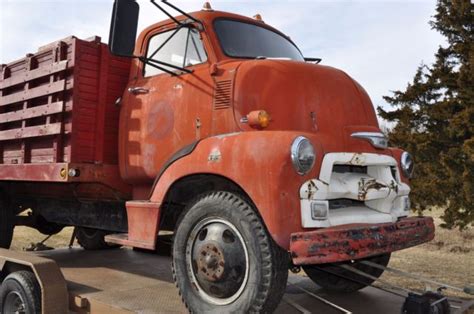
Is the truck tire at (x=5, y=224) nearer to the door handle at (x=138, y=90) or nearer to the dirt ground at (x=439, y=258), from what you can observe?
the door handle at (x=138, y=90)

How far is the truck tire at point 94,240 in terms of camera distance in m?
6.57

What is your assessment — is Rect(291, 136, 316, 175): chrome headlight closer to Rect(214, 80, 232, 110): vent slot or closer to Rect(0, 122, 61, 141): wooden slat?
Rect(214, 80, 232, 110): vent slot

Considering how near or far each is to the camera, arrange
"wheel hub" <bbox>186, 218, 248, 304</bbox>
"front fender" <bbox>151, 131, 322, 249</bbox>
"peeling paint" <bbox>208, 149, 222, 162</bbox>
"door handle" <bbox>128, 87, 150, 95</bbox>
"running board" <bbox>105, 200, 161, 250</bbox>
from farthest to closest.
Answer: "door handle" <bbox>128, 87, 150, 95</bbox>, "running board" <bbox>105, 200, 161, 250</bbox>, "peeling paint" <bbox>208, 149, 222, 162</bbox>, "wheel hub" <bbox>186, 218, 248, 304</bbox>, "front fender" <bbox>151, 131, 322, 249</bbox>

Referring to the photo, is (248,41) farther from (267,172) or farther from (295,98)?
(267,172)

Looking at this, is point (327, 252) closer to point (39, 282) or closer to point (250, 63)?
point (250, 63)

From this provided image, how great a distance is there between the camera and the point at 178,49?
14.3ft

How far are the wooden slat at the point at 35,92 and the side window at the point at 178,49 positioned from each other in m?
0.82

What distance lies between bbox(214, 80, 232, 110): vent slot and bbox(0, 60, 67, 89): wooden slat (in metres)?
1.67

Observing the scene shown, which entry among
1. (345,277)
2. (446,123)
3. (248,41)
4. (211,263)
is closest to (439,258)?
(446,123)

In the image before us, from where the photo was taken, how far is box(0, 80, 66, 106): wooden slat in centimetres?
462

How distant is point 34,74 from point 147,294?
102 inches

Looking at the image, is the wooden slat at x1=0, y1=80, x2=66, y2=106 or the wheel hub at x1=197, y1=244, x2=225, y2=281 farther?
the wooden slat at x1=0, y1=80, x2=66, y2=106

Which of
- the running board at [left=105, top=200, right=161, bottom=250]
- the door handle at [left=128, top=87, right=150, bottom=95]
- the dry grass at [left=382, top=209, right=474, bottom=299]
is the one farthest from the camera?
the dry grass at [left=382, top=209, right=474, bottom=299]

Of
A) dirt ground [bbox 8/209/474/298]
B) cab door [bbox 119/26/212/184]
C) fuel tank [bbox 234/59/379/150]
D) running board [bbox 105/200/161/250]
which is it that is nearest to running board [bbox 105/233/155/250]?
running board [bbox 105/200/161/250]
